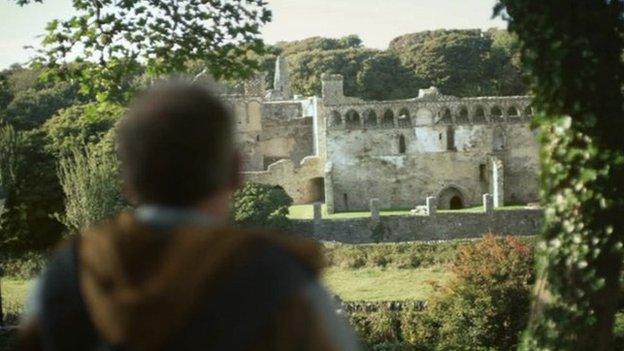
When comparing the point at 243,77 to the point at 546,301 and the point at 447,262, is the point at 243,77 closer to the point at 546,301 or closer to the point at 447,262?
the point at 546,301

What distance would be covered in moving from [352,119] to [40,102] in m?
20.6

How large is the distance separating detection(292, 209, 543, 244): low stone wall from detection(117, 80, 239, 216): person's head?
32.3 meters

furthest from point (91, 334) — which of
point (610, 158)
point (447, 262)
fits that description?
point (447, 262)

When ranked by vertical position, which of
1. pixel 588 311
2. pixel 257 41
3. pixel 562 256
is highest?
pixel 257 41

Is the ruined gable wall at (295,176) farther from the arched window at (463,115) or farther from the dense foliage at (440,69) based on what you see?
the dense foliage at (440,69)

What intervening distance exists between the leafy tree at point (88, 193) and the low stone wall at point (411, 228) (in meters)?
9.21

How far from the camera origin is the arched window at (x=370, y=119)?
43156mm

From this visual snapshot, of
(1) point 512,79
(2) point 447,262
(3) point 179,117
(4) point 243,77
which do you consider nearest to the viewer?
(3) point 179,117

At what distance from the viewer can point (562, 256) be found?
519 cm

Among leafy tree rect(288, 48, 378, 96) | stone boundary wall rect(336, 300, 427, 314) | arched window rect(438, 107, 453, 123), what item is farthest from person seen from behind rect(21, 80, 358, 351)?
leafy tree rect(288, 48, 378, 96)

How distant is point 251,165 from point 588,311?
4247 centimetres

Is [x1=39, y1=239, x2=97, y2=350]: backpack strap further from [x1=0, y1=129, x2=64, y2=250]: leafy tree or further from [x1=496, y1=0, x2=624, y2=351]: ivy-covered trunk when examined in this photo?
[x1=0, y1=129, x2=64, y2=250]: leafy tree

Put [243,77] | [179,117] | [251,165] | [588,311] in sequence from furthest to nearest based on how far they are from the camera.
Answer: [251,165] → [243,77] → [588,311] → [179,117]

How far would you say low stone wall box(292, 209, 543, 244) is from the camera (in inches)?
1352
